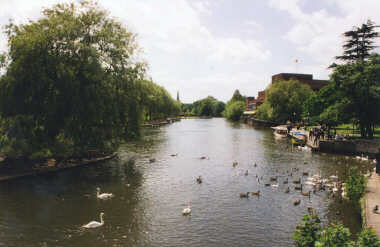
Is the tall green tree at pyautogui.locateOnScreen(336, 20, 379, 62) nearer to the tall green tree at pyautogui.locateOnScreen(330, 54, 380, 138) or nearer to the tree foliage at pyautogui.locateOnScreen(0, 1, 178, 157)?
the tall green tree at pyautogui.locateOnScreen(330, 54, 380, 138)

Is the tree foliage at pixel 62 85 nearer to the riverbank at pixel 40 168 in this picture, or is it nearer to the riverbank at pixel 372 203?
the riverbank at pixel 40 168

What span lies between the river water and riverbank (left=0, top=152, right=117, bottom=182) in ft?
3.44

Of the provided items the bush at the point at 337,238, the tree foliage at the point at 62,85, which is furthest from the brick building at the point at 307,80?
the bush at the point at 337,238

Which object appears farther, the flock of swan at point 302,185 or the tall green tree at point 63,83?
the tall green tree at point 63,83

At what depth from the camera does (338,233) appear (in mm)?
10969

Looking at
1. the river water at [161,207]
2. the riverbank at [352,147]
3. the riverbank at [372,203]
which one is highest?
the riverbank at [352,147]

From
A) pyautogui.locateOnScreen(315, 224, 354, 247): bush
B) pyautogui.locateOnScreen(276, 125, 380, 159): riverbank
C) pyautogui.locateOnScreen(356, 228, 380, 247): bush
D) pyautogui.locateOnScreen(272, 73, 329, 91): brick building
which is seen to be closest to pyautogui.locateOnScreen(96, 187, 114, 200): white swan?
pyautogui.locateOnScreen(315, 224, 354, 247): bush

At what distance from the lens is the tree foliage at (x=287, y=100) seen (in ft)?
315

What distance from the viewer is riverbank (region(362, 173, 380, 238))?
16225 mm

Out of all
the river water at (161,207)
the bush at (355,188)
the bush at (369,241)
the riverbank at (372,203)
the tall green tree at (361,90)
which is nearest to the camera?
the bush at (369,241)

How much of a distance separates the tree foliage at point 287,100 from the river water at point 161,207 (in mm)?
61977

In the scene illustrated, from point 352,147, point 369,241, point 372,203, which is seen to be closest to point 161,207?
point 372,203

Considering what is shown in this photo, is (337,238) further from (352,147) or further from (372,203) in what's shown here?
(352,147)

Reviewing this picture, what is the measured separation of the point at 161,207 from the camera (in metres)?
21.7
